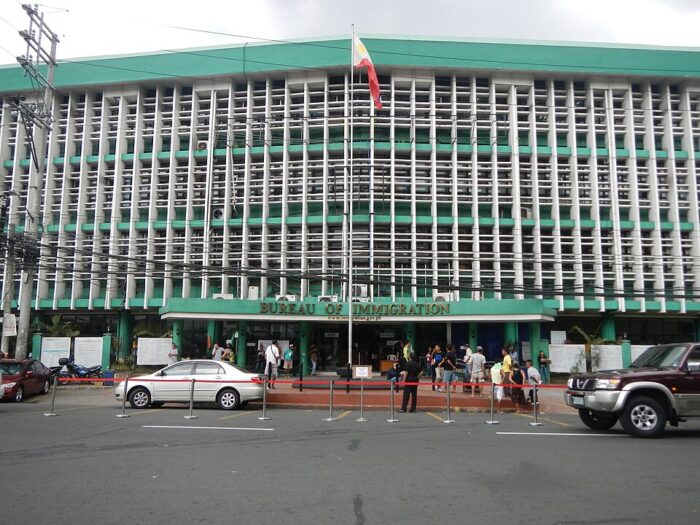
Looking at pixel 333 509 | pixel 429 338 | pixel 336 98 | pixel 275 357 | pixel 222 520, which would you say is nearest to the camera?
pixel 222 520

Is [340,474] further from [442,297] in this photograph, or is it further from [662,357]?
[442,297]

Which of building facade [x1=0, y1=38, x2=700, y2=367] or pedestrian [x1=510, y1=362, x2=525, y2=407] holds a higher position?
building facade [x1=0, y1=38, x2=700, y2=367]

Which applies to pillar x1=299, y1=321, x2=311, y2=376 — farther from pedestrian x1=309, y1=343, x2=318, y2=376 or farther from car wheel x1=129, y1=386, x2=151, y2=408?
car wheel x1=129, y1=386, x2=151, y2=408

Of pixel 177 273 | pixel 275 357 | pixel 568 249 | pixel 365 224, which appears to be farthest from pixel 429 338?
pixel 177 273

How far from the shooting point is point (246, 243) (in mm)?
34656

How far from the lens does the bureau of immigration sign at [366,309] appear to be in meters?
30.3

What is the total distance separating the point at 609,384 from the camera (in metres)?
10.7

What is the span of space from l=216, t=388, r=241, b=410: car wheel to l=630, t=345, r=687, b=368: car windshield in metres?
10.2

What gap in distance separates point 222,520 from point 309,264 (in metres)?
29.2

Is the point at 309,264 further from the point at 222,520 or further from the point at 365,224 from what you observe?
the point at 222,520

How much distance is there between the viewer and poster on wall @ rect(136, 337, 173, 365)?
28.2 metres

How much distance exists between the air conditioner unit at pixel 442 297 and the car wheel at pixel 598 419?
18.6 meters

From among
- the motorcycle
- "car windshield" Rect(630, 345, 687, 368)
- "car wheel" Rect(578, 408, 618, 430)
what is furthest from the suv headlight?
the motorcycle

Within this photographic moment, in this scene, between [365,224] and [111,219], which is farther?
[111,219]
